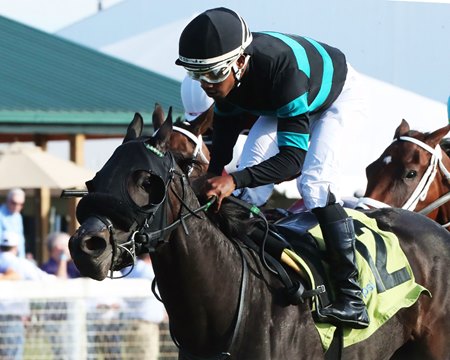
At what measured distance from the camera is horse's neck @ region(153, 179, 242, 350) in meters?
4.76

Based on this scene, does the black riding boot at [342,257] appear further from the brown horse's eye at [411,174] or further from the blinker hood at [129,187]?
the brown horse's eye at [411,174]

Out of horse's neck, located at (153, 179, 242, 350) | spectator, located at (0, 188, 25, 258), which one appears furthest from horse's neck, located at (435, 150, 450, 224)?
spectator, located at (0, 188, 25, 258)

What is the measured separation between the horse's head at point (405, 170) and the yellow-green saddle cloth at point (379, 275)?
1524mm

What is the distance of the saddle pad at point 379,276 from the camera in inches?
216

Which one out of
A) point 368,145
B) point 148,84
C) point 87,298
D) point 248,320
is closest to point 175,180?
point 248,320

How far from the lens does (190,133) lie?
663 cm

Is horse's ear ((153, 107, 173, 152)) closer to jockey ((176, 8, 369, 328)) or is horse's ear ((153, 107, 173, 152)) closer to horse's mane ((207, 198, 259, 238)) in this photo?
jockey ((176, 8, 369, 328))

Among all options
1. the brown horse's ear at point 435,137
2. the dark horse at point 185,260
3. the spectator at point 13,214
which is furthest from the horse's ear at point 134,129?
the spectator at point 13,214

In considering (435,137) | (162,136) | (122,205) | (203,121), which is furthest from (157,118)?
(435,137)

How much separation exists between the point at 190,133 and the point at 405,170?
1641 millimetres

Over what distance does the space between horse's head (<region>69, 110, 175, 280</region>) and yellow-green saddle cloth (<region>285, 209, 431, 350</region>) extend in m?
1.18

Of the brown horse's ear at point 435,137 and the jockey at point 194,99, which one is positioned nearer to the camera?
the brown horse's ear at point 435,137

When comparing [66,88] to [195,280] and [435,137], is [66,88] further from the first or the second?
[195,280]

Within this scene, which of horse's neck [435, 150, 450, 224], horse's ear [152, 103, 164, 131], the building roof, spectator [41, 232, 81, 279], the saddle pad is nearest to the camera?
the saddle pad
